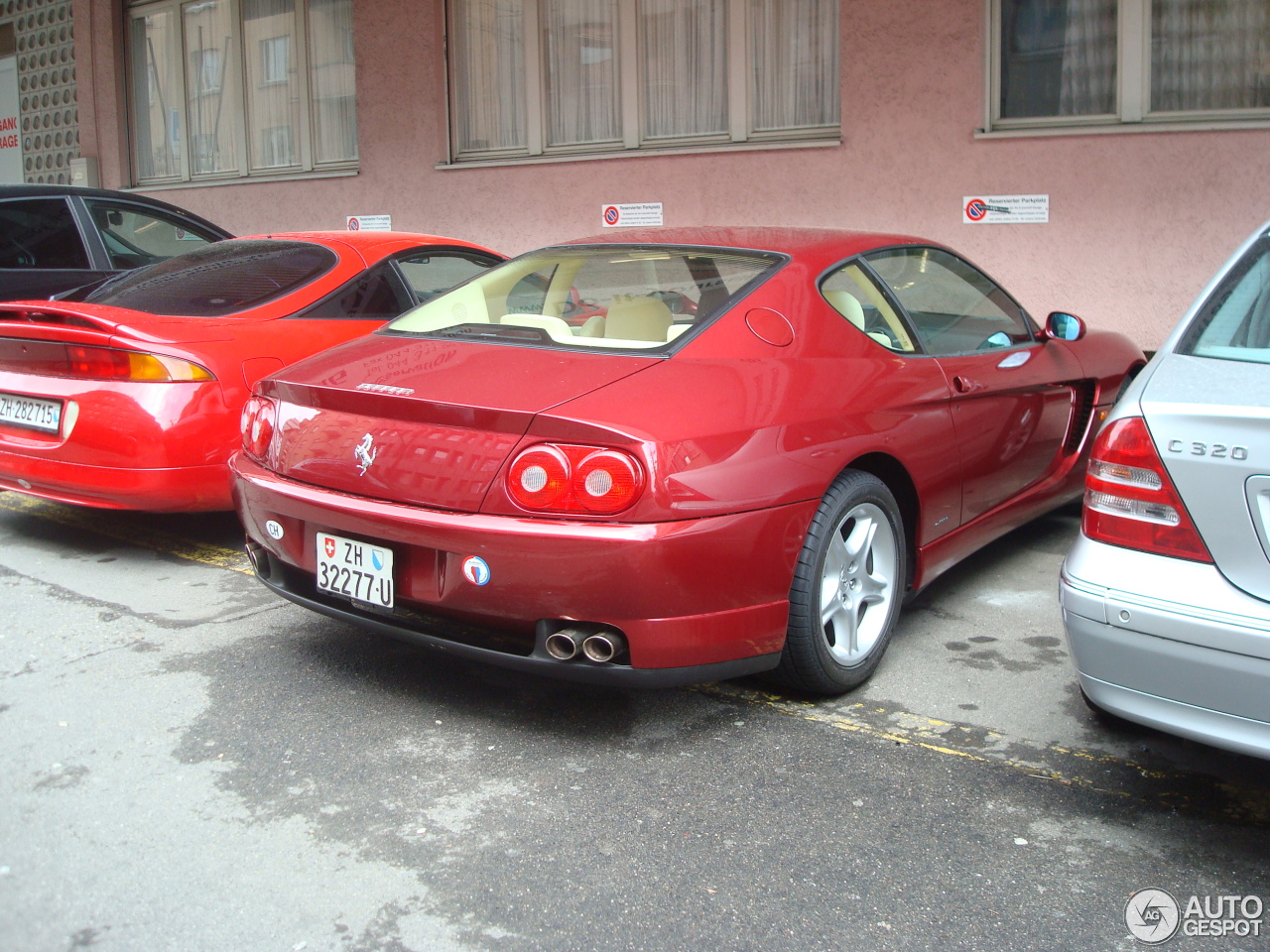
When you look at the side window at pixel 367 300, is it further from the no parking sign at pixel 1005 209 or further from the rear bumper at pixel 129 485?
the no parking sign at pixel 1005 209

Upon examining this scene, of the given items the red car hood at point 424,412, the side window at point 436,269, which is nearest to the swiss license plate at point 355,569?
the red car hood at point 424,412

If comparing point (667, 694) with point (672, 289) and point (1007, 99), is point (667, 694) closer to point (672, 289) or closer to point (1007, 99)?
point (672, 289)

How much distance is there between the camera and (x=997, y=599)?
14.0 ft

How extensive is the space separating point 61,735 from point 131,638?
745 mm

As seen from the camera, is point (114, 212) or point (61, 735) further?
point (114, 212)

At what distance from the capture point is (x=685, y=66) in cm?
934

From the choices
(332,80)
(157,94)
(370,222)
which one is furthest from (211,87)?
(370,222)

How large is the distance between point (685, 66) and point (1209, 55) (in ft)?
12.6

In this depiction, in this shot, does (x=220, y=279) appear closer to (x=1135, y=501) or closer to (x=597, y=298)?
(x=597, y=298)

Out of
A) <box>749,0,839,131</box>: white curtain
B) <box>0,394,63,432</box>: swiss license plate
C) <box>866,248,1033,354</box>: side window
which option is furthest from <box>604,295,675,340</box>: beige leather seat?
<box>749,0,839,131</box>: white curtain

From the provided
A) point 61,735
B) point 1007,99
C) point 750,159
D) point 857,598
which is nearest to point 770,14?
point 750,159

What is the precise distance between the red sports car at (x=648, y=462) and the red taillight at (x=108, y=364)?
1.01 metres

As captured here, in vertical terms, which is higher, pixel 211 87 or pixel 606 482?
pixel 211 87

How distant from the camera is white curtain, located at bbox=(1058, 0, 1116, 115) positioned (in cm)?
754
